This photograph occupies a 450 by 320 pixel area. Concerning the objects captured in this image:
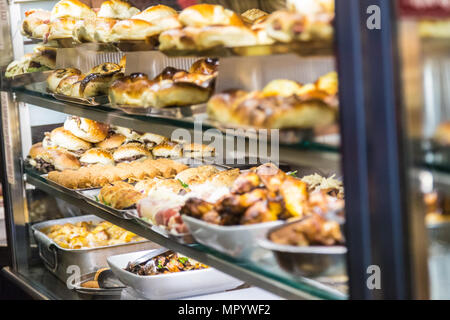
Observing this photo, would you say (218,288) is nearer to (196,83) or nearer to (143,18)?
(196,83)

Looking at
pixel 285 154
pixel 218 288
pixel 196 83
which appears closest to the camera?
pixel 285 154

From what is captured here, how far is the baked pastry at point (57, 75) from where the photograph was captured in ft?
9.68

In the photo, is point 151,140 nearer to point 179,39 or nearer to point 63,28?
point 63,28

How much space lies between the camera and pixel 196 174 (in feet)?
8.99

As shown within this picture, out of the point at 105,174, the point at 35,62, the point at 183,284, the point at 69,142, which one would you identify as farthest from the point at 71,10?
the point at 183,284

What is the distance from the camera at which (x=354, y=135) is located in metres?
1.34

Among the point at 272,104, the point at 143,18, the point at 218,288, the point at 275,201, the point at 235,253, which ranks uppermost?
the point at 143,18

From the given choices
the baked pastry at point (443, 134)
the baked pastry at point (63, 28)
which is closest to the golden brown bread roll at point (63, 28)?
the baked pastry at point (63, 28)

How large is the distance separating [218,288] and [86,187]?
78cm

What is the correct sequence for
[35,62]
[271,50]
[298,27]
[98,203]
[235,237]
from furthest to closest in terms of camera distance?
[35,62] → [98,203] → [235,237] → [271,50] → [298,27]

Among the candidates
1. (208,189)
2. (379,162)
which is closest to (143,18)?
(208,189)

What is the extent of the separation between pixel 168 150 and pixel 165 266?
65cm

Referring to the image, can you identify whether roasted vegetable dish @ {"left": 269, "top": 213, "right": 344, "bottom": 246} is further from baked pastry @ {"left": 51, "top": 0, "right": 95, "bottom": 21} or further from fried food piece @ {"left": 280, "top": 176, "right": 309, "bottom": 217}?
baked pastry @ {"left": 51, "top": 0, "right": 95, "bottom": 21}

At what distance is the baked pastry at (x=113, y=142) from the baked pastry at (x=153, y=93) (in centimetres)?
94
